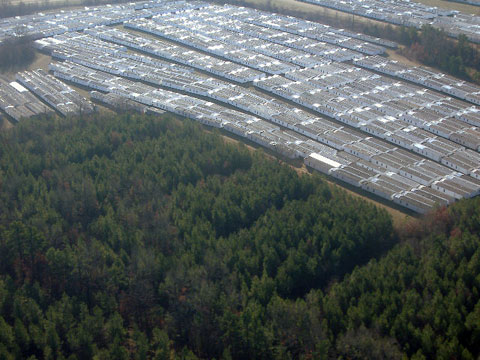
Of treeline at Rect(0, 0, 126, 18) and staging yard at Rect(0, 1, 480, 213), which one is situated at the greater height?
treeline at Rect(0, 0, 126, 18)

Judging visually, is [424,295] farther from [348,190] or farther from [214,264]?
[348,190]

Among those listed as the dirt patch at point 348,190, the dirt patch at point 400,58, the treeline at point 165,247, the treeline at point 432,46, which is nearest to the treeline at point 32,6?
the treeline at point 432,46

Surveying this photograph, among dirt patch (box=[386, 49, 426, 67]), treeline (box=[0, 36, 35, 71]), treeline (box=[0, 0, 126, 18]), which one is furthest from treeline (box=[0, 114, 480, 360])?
treeline (box=[0, 0, 126, 18])

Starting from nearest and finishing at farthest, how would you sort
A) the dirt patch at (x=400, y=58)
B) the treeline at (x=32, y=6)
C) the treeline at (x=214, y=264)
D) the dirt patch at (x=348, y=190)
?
the treeline at (x=214, y=264) < the dirt patch at (x=348, y=190) < the dirt patch at (x=400, y=58) < the treeline at (x=32, y=6)

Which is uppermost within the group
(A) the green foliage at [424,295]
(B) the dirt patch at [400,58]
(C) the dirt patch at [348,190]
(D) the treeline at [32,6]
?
(D) the treeline at [32,6]

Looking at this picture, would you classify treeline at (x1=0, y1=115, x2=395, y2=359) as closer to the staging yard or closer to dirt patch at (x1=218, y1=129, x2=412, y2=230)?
dirt patch at (x1=218, y1=129, x2=412, y2=230)

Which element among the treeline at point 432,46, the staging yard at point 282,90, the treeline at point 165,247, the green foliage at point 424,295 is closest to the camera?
the green foliage at point 424,295

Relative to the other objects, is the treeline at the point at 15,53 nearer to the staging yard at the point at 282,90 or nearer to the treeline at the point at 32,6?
the staging yard at the point at 282,90

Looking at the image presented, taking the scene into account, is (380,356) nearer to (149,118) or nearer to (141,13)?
(149,118)
